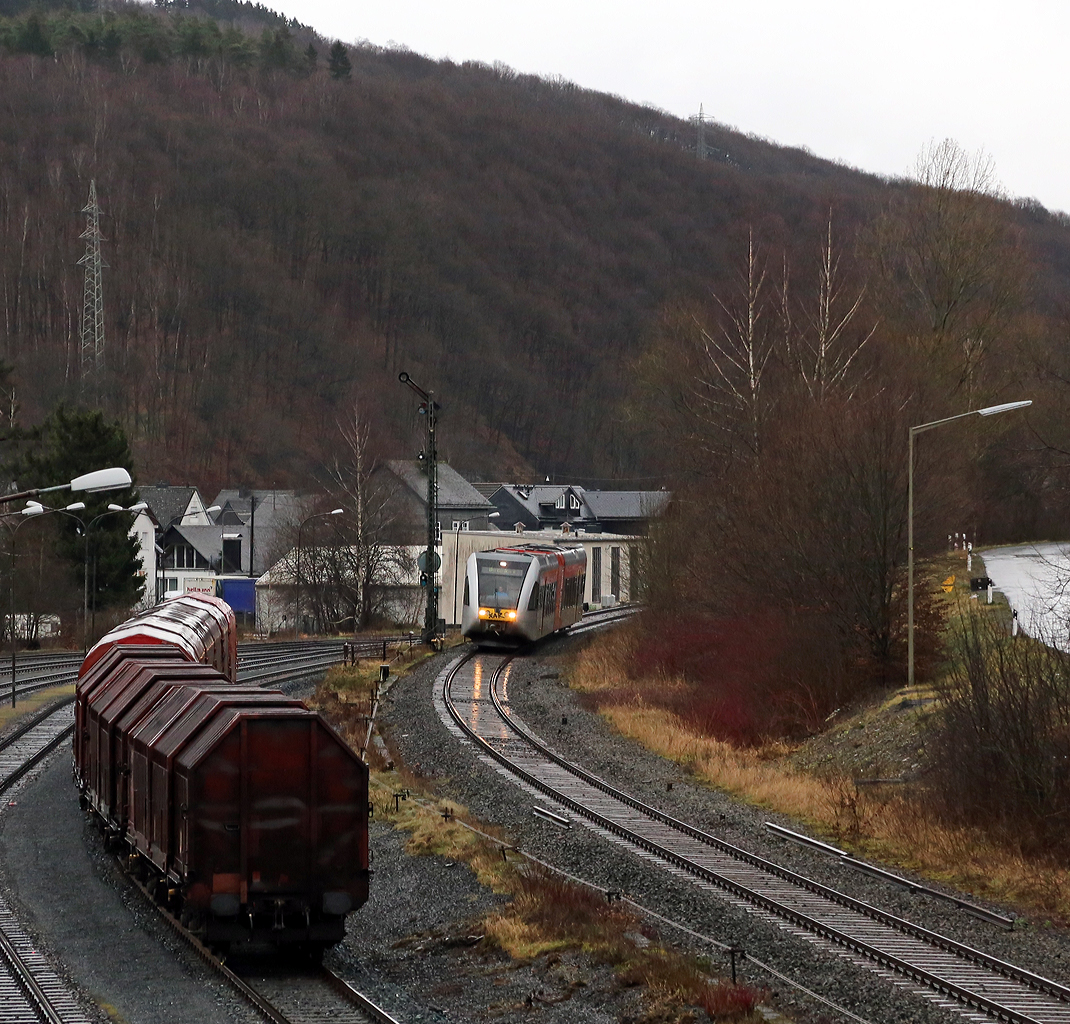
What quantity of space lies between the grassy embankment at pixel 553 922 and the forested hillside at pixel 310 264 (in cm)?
8925

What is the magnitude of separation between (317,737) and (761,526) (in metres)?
19.6

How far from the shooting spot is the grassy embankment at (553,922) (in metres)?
11.9

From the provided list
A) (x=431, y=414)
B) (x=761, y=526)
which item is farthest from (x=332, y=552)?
(x=761, y=526)

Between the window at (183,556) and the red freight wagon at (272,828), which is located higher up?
the red freight wagon at (272,828)

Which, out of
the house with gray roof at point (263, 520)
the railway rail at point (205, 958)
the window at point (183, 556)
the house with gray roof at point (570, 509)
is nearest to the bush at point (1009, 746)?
the railway rail at point (205, 958)

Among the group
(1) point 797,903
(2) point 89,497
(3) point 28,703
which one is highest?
(2) point 89,497

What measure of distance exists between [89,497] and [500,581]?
22378mm

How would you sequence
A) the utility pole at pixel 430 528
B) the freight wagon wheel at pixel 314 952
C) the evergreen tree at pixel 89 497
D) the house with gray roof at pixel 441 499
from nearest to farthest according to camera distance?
the freight wagon wheel at pixel 314 952
the utility pole at pixel 430 528
the evergreen tree at pixel 89 497
the house with gray roof at pixel 441 499

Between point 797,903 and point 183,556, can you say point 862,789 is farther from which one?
point 183,556

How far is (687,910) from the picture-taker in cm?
1548

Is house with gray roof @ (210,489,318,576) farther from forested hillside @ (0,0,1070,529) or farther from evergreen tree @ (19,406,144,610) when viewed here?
forested hillside @ (0,0,1070,529)

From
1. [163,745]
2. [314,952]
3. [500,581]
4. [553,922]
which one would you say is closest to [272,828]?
[314,952]

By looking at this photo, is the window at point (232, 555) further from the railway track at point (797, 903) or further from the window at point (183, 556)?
the railway track at point (797, 903)

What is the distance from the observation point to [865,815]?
66.9 ft
